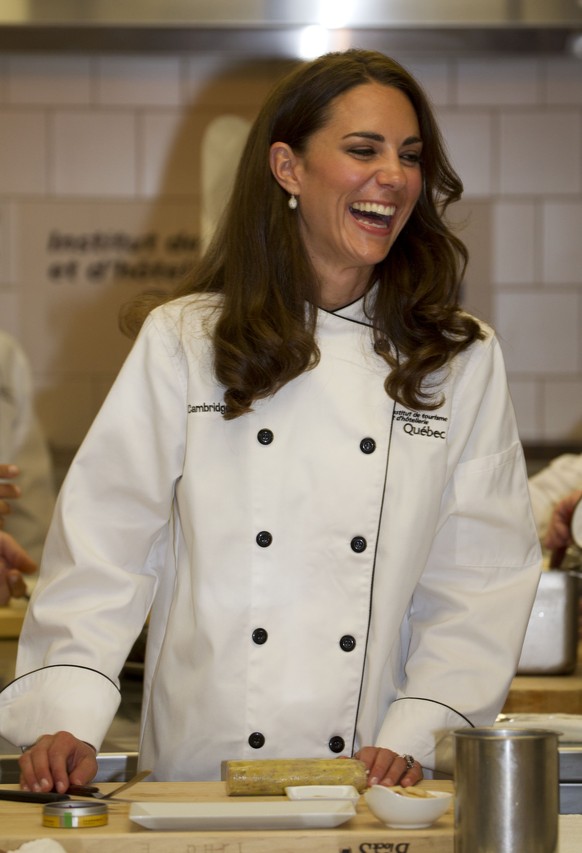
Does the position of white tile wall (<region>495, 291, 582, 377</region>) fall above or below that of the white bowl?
above

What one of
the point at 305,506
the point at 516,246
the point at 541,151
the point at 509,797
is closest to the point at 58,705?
the point at 305,506

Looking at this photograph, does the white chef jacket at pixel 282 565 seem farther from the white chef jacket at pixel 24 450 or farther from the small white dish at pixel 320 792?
the white chef jacket at pixel 24 450

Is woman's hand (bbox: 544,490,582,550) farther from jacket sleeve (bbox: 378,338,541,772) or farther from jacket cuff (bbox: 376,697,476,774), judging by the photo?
jacket cuff (bbox: 376,697,476,774)

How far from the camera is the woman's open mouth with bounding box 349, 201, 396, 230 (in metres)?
1.41

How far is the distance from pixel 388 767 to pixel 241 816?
0.33 meters

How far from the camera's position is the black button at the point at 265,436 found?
138cm

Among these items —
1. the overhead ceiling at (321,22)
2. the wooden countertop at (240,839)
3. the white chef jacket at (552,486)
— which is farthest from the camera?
the white chef jacket at (552,486)

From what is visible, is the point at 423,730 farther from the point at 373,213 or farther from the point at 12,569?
the point at 12,569

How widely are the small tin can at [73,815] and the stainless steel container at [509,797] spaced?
0.30 meters

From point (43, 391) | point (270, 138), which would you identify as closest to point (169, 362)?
point (270, 138)

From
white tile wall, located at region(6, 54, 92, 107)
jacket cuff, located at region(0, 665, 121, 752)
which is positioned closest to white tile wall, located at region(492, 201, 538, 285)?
white tile wall, located at region(6, 54, 92, 107)

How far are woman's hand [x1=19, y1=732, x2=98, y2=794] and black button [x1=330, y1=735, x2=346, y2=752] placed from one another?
10.2 inches

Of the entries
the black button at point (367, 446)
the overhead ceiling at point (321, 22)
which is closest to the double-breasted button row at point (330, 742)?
the black button at point (367, 446)

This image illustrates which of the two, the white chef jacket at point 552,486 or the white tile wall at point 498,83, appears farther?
the white tile wall at point 498,83
